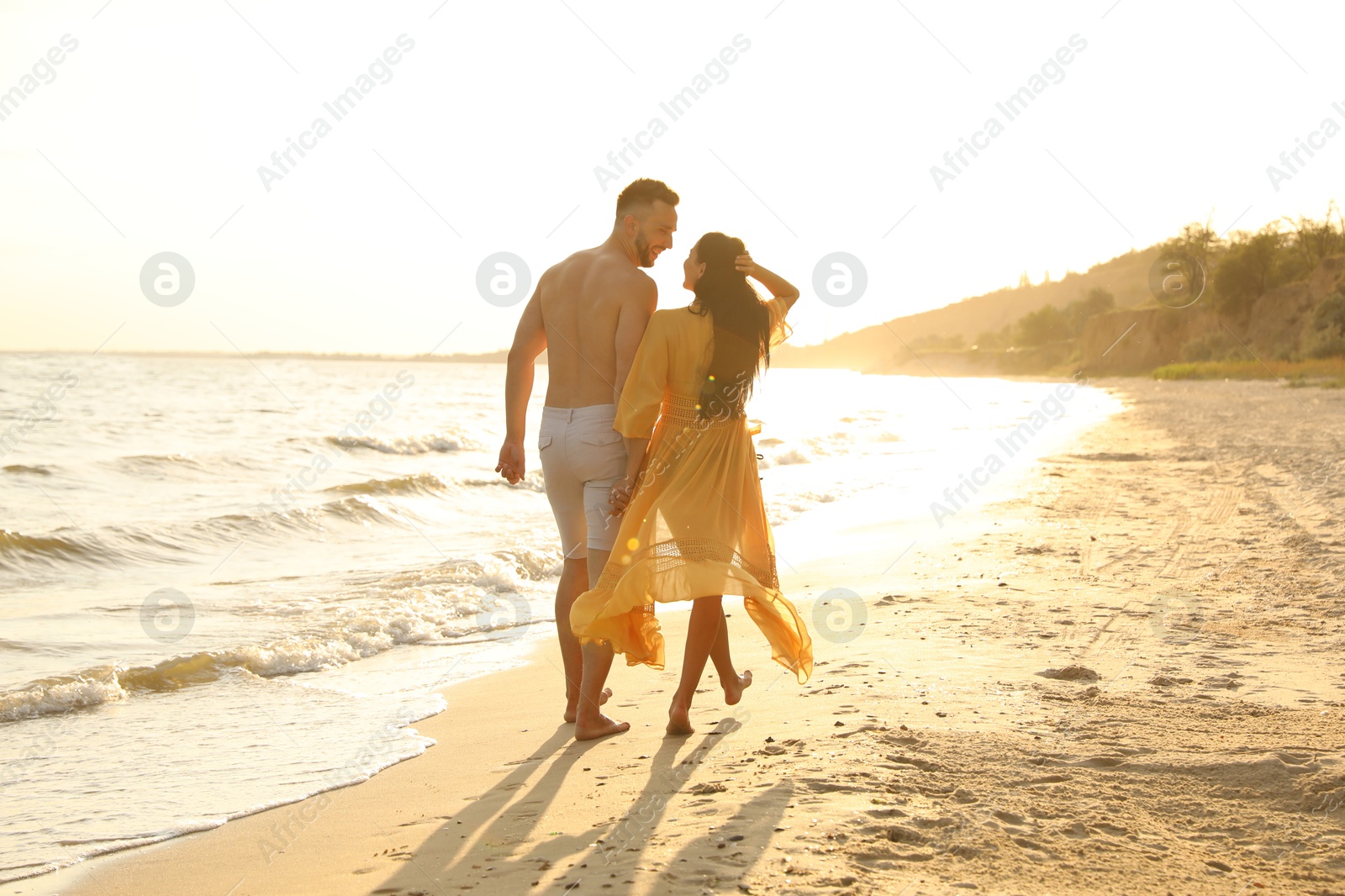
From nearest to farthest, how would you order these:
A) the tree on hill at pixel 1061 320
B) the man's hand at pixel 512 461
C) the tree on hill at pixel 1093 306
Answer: the man's hand at pixel 512 461 < the tree on hill at pixel 1093 306 < the tree on hill at pixel 1061 320

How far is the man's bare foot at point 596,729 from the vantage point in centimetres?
357

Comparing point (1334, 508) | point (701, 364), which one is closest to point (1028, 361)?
point (1334, 508)

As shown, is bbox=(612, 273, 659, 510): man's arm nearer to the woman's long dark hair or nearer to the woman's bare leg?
the woman's long dark hair

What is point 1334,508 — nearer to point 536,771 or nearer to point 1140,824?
point 1140,824

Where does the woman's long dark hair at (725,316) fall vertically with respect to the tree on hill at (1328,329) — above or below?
below

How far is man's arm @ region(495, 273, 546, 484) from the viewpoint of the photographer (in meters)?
3.73

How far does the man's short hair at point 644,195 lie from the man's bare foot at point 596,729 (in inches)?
73.5

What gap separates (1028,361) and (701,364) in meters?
85.8

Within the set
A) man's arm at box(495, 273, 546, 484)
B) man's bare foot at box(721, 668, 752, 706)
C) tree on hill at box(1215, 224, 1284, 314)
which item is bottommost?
man's bare foot at box(721, 668, 752, 706)

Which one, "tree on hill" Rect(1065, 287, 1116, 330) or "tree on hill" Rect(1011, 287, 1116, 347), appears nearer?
"tree on hill" Rect(1065, 287, 1116, 330)

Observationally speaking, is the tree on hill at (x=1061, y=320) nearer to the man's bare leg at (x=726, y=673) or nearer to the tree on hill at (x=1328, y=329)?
the tree on hill at (x=1328, y=329)

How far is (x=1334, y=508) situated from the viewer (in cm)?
728

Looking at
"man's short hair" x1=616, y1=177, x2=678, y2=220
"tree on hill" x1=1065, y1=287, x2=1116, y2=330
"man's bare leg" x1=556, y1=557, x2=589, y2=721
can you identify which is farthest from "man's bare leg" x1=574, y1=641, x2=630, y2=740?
"tree on hill" x1=1065, y1=287, x2=1116, y2=330

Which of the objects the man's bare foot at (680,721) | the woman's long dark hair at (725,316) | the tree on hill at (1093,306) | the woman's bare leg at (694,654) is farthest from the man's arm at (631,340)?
the tree on hill at (1093,306)
